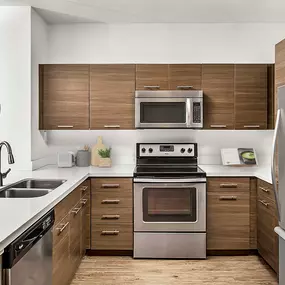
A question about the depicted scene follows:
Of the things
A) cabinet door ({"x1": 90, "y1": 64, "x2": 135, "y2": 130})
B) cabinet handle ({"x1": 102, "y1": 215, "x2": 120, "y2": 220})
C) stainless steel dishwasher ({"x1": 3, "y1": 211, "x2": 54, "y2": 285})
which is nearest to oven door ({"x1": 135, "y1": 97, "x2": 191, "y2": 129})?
cabinet door ({"x1": 90, "y1": 64, "x2": 135, "y2": 130})

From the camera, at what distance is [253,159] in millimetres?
4426

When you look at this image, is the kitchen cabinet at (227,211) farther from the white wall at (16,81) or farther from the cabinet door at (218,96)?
the white wall at (16,81)

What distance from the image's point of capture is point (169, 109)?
4230 mm

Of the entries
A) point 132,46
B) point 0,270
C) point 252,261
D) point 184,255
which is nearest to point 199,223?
point 184,255

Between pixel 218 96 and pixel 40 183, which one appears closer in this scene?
pixel 40 183

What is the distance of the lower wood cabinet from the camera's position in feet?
8.68

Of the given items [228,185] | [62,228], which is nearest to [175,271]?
[228,185]

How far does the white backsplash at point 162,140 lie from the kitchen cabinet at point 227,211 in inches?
27.3

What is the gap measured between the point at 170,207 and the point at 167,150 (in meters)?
0.79

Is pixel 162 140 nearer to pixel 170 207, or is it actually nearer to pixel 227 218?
pixel 170 207

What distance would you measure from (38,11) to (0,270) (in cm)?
306

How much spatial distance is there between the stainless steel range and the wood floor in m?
0.12

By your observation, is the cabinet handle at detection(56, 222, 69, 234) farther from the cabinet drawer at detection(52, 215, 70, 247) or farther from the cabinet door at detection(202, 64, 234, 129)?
the cabinet door at detection(202, 64, 234, 129)

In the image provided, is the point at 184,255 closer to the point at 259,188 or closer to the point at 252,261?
the point at 252,261
